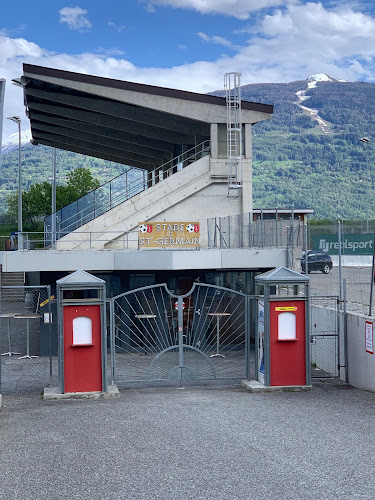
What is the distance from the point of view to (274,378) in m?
15.8

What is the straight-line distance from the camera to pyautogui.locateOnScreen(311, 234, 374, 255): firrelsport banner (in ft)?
64.2

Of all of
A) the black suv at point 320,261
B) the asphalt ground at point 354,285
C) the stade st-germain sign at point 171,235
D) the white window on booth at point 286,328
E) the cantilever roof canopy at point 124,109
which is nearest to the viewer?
the white window on booth at point 286,328

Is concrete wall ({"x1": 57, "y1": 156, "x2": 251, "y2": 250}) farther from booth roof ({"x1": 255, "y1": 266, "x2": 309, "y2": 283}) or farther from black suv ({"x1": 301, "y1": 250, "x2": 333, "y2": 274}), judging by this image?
booth roof ({"x1": 255, "y1": 266, "x2": 309, "y2": 283})

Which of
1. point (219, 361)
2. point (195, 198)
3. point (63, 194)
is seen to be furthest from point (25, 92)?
point (63, 194)

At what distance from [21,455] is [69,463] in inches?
34.0

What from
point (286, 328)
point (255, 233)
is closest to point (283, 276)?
point (286, 328)

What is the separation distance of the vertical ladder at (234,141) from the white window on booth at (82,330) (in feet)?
65.3

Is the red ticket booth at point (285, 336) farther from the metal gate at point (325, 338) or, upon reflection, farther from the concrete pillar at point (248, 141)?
the concrete pillar at point (248, 141)

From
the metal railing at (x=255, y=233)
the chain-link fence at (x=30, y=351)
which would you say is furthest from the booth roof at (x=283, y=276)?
the metal railing at (x=255, y=233)

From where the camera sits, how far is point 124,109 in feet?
124

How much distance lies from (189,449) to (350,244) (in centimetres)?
1106

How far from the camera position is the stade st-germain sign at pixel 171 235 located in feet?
90.3

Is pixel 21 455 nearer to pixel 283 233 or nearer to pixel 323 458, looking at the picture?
pixel 323 458

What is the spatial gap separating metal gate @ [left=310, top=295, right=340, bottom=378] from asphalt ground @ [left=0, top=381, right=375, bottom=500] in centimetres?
464
